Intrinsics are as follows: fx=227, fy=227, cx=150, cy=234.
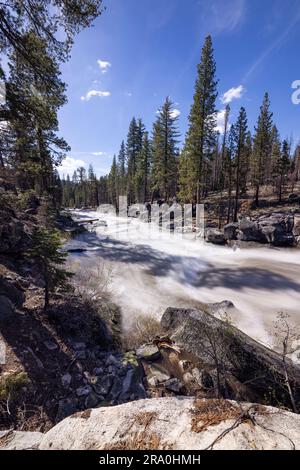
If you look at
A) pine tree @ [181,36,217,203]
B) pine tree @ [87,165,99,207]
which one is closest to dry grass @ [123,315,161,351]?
pine tree @ [181,36,217,203]

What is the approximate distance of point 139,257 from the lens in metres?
16.2

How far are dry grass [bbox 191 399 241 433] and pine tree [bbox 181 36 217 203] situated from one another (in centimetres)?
2580

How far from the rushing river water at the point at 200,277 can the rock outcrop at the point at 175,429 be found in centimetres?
546

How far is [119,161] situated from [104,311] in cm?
6513

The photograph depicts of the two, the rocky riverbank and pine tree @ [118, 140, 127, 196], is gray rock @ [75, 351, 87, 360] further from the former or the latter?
pine tree @ [118, 140, 127, 196]

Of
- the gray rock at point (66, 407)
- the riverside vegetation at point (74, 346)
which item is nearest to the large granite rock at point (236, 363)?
the riverside vegetation at point (74, 346)

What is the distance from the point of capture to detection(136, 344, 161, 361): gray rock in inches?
233

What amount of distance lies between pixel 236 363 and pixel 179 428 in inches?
149

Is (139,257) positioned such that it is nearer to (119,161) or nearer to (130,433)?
(130,433)

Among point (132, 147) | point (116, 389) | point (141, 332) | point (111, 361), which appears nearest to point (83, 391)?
point (116, 389)

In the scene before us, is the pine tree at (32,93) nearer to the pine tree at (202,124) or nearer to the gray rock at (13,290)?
the gray rock at (13,290)

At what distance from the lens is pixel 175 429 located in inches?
85.9

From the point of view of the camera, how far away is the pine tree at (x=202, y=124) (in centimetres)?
2452
